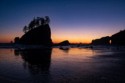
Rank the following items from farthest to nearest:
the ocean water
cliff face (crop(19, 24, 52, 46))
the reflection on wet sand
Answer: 1. cliff face (crop(19, 24, 52, 46))
2. the reflection on wet sand
3. the ocean water

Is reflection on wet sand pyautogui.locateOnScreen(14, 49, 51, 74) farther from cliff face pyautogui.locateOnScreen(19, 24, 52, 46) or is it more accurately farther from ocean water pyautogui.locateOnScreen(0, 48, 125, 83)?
cliff face pyautogui.locateOnScreen(19, 24, 52, 46)

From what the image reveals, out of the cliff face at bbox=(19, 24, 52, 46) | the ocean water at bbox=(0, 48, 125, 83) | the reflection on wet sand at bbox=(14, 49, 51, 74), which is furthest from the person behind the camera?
the cliff face at bbox=(19, 24, 52, 46)

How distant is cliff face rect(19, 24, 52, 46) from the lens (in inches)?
5984

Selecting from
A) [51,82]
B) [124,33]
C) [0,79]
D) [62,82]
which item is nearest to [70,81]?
[62,82]

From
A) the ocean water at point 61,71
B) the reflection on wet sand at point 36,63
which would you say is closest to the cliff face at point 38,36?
the reflection on wet sand at point 36,63

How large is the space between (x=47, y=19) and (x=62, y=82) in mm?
156296

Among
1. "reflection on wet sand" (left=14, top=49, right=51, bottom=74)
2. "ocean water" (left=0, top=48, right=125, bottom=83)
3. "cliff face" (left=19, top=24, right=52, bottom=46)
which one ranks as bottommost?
"ocean water" (left=0, top=48, right=125, bottom=83)

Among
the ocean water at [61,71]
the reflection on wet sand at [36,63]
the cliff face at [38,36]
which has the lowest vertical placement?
the ocean water at [61,71]

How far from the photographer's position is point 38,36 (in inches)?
Result: 6117

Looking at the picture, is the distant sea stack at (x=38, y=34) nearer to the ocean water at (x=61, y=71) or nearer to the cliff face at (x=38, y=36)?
the cliff face at (x=38, y=36)

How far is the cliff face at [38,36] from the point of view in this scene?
152000 mm

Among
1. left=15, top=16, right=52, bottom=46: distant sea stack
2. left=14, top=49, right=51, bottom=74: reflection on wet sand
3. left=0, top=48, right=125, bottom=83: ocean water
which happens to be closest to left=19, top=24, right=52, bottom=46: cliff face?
left=15, top=16, right=52, bottom=46: distant sea stack

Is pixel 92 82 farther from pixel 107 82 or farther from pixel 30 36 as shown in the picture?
pixel 30 36

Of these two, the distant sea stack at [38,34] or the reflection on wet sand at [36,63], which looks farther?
the distant sea stack at [38,34]
